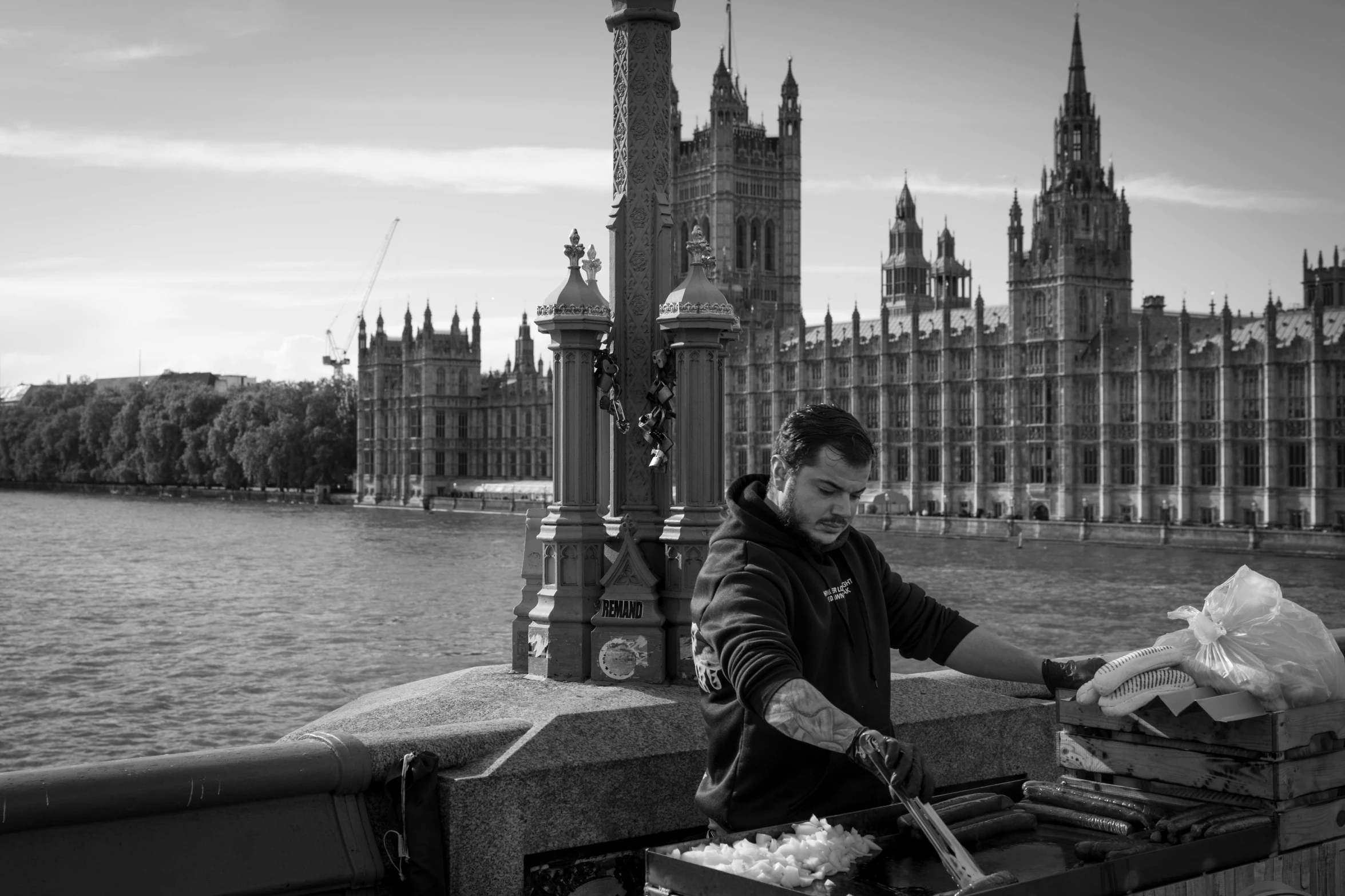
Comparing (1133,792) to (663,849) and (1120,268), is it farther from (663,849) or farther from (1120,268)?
(1120,268)

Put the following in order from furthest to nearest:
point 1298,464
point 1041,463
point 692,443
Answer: point 1041,463 < point 1298,464 < point 692,443

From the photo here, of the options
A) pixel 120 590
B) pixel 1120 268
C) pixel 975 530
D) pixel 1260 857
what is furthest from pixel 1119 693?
pixel 1120 268

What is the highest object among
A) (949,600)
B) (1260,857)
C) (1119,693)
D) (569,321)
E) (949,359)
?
(949,359)

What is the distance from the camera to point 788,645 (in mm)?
3332

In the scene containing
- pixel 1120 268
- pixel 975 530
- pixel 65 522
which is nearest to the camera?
pixel 975 530

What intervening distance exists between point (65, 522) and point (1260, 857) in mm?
76369

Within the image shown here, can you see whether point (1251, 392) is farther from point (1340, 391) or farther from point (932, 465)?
point (932, 465)

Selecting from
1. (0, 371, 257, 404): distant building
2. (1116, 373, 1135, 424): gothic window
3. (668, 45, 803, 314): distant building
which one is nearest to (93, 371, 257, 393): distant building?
A: (0, 371, 257, 404): distant building

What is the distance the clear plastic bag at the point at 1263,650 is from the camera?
3.47 m

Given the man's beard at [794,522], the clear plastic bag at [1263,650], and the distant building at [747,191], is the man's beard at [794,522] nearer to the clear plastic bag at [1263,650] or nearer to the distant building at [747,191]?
the clear plastic bag at [1263,650]

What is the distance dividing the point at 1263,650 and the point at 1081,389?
62.6 metres

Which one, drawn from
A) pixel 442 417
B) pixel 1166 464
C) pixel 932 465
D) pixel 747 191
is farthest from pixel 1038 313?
pixel 442 417

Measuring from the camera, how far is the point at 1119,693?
3729mm

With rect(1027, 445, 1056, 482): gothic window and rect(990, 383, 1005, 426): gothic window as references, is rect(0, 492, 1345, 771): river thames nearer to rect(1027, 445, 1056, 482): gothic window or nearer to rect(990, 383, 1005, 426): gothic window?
rect(1027, 445, 1056, 482): gothic window
